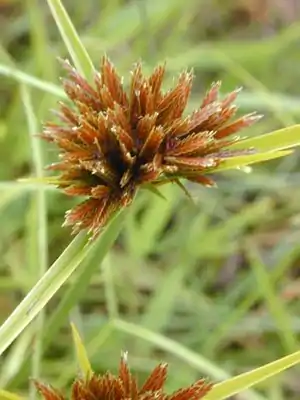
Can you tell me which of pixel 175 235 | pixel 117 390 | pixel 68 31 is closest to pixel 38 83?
pixel 68 31

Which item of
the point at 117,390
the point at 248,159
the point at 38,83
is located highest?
the point at 38,83

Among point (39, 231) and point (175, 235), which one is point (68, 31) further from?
point (175, 235)

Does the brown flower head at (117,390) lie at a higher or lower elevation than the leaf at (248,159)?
lower

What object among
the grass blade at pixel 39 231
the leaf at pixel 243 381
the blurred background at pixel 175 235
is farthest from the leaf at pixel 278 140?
the blurred background at pixel 175 235

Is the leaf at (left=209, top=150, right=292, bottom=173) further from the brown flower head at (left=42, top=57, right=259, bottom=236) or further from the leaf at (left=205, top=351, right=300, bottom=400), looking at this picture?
the leaf at (left=205, top=351, right=300, bottom=400)

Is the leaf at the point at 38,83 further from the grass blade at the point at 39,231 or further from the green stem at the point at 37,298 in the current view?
the green stem at the point at 37,298

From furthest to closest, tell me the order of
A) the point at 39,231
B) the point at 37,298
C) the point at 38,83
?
the point at 39,231 < the point at 38,83 < the point at 37,298
